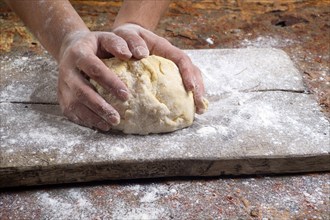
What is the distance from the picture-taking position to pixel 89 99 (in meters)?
1.71

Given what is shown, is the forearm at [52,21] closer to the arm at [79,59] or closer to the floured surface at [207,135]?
the arm at [79,59]

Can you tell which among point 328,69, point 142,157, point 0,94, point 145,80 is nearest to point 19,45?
point 0,94

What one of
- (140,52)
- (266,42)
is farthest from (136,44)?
(266,42)

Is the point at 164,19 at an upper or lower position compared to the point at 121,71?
lower

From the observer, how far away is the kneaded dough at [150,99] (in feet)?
5.74

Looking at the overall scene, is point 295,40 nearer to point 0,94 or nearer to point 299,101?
point 299,101

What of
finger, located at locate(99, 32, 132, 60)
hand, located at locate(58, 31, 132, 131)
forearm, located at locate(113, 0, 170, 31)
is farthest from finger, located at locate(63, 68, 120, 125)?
forearm, located at locate(113, 0, 170, 31)

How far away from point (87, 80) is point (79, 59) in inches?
3.4

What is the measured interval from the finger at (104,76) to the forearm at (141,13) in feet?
1.47

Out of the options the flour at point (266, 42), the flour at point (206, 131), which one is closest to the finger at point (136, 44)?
the flour at point (206, 131)

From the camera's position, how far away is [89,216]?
1551 mm

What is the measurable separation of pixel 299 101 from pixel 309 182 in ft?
1.41

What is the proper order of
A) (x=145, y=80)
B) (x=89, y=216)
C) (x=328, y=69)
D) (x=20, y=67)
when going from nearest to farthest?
(x=89, y=216), (x=145, y=80), (x=20, y=67), (x=328, y=69)

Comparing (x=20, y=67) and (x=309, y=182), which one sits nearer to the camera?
(x=309, y=182)
